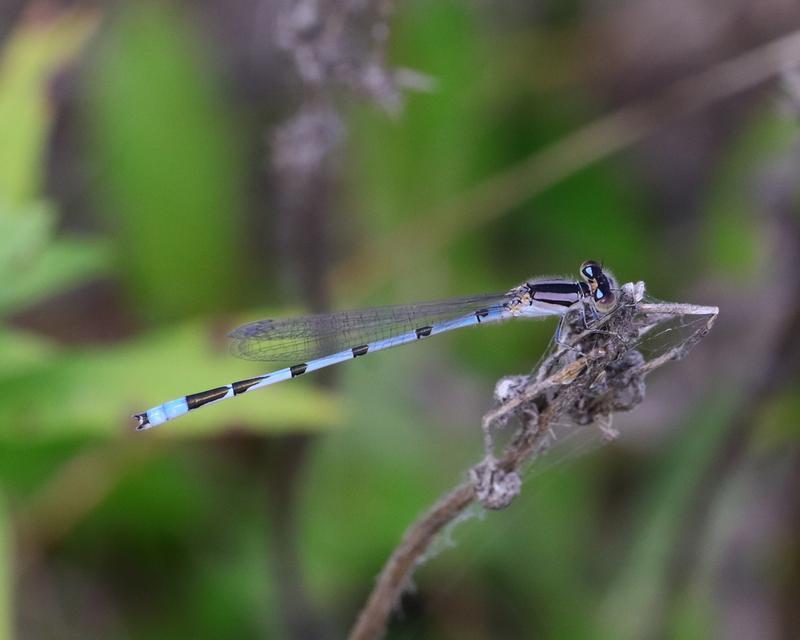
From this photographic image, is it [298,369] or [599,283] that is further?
[298,369]

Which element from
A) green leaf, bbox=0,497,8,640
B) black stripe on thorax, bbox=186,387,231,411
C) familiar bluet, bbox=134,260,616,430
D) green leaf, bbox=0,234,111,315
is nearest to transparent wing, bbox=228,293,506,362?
familiar bluet, bbox=134,260,616,430

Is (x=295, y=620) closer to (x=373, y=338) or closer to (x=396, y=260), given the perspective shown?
(x=373, y=338)

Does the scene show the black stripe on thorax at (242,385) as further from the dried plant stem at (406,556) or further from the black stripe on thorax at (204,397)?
the dried plant stem at (406,556)

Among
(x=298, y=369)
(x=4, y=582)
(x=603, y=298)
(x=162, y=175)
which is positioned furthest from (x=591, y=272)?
(x=162, y=175)

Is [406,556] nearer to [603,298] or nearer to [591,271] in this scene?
[603,298]

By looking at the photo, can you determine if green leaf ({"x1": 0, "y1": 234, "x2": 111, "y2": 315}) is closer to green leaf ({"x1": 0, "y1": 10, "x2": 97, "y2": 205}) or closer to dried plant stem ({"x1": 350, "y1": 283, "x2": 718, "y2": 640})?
green leaf ({"x1": 0, "y1": 10, "x2": 97, "y2": 205})

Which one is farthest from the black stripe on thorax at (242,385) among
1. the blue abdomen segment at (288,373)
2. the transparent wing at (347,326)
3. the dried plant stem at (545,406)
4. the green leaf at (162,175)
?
the green leaf at (162,175)
